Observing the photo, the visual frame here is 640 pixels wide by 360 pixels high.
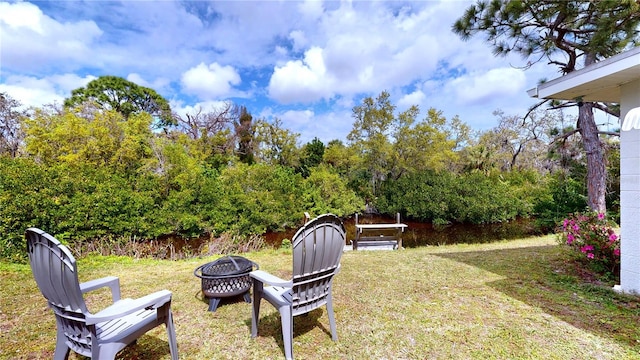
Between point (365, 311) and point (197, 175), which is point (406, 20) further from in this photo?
point (197, 175)

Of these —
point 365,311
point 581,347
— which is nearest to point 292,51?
point 365,311

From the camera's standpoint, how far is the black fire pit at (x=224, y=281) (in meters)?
2.77

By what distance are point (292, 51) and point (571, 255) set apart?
10.8 meters

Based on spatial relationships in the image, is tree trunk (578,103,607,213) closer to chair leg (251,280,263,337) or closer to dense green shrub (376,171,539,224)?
dense green shrub (376,171,539,224)

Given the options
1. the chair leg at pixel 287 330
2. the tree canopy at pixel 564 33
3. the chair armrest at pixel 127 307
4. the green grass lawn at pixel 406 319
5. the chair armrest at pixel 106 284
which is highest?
the tree canopy at pixel 564 33

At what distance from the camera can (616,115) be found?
660cm

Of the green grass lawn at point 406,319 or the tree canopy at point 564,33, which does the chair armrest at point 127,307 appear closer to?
the green grass lawn at point 406,319

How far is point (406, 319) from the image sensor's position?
2609mm

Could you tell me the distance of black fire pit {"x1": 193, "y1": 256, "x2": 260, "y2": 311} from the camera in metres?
2.77

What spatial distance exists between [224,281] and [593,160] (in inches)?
351

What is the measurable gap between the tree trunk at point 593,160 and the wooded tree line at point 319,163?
0.11 ft

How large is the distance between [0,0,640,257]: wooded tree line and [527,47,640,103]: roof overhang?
120 inches

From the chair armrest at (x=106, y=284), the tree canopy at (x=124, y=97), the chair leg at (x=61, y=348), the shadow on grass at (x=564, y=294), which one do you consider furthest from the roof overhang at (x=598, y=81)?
the tree canopy at (x=124, y=97)

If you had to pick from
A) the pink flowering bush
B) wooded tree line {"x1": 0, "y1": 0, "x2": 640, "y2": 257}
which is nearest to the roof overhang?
the pink flowering bush
